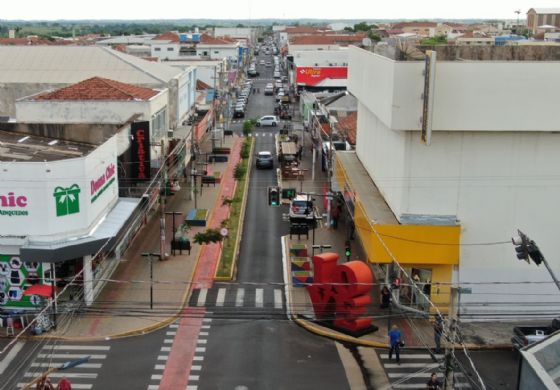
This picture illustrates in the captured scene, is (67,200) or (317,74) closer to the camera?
(67,200)

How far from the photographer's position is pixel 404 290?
28719 mm

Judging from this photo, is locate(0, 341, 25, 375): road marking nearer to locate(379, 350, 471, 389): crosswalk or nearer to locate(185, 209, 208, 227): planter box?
locate(379, 350, 471, 389): crosswalk

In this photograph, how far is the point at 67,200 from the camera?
2631 cm

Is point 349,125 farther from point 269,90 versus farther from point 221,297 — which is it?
point 269,90

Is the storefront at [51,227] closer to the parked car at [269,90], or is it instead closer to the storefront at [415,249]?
the storefront at [415,249]

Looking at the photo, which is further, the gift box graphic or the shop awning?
the gift box graphic

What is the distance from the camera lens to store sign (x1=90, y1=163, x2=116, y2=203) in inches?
1099

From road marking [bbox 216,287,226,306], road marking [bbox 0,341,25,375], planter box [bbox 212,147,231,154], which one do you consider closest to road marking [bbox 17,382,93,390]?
road marking [bbox 0,341,25,375]

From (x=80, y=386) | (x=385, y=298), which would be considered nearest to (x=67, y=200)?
(x=80, y=386)

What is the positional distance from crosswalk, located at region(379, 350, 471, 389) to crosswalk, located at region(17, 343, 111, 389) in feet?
29.6

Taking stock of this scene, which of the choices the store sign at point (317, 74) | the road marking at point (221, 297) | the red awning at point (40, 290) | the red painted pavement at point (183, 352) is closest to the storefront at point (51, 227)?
the red awning at point (40, 290)

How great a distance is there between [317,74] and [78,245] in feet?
240

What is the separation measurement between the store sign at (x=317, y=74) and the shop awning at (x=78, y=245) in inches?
2706

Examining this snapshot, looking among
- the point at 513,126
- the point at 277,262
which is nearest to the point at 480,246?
the point at 513,126
